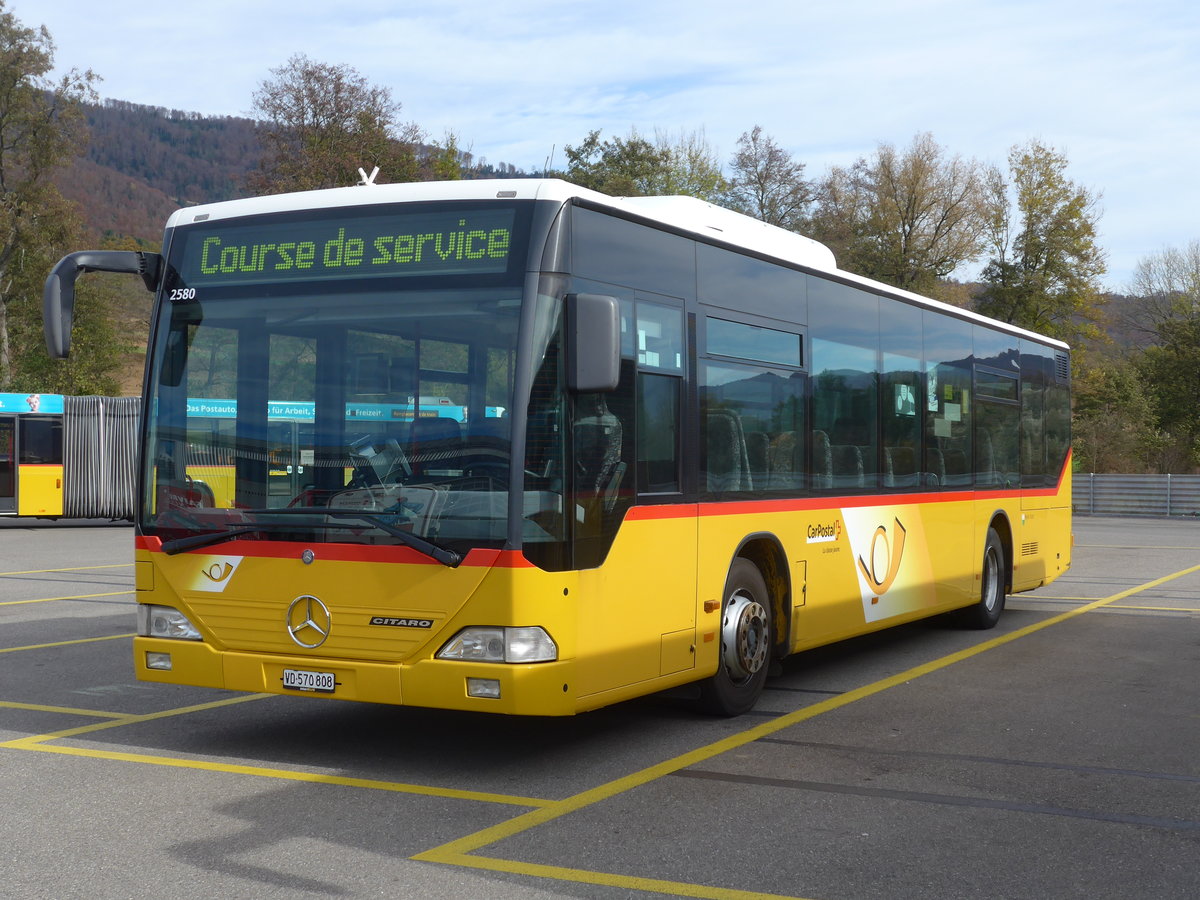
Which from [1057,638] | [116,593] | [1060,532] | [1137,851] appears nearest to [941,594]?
[1057,638]

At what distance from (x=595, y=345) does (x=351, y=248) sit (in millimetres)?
1449

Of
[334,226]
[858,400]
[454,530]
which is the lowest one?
[454,530]

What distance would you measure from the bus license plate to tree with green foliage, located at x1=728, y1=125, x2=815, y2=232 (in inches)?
2230

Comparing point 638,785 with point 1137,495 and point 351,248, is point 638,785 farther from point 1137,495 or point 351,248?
point 1137,495

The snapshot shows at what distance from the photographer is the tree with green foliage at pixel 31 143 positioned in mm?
52125

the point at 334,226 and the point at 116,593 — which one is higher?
the point at 334,226

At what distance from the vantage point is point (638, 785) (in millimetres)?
6664

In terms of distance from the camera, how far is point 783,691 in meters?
9.70

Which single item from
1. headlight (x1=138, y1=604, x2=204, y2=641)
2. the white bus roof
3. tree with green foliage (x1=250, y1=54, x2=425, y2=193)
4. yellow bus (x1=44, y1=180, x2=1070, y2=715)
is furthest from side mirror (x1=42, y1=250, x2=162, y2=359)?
tree with green foliage (x1=250, y1=54, x2=425, y2=193)

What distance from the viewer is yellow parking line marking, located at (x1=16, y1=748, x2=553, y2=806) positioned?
6.38 m

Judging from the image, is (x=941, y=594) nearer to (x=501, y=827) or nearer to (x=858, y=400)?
(x=858, y=400)

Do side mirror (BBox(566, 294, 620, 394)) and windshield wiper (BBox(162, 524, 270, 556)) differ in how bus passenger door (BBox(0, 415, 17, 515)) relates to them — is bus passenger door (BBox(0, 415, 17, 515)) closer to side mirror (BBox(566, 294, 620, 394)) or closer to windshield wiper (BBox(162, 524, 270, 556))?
windshield wiper (BBox(162, 524, 270, 556))

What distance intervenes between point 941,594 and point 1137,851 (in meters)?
6.64

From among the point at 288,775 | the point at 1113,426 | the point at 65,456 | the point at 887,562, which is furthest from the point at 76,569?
the point at 1113,426
